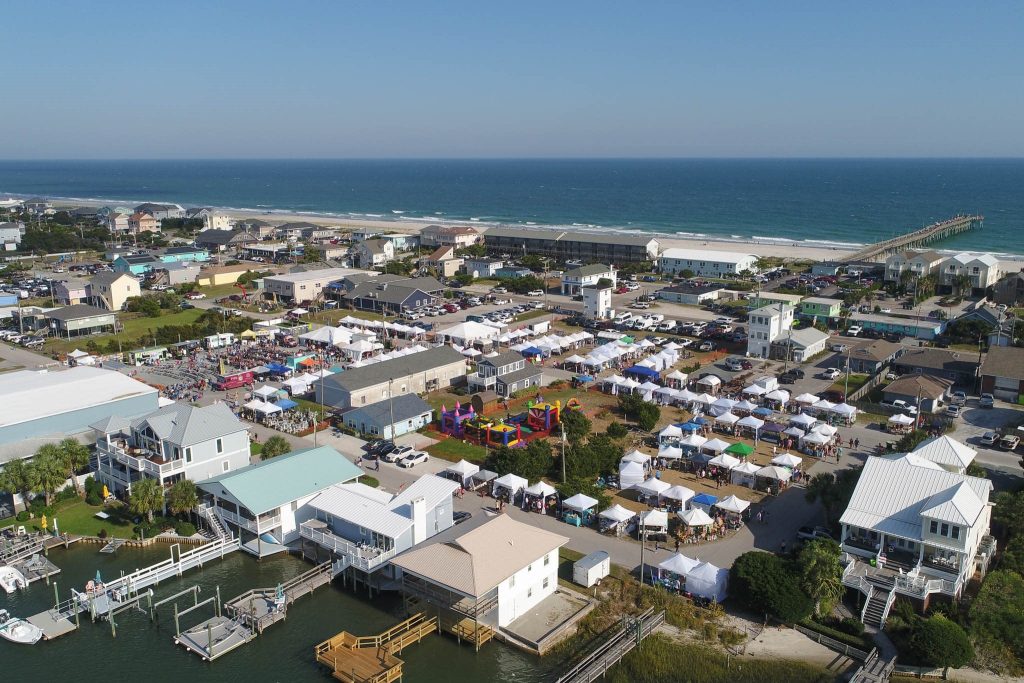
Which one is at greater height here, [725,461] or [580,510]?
[725,461]

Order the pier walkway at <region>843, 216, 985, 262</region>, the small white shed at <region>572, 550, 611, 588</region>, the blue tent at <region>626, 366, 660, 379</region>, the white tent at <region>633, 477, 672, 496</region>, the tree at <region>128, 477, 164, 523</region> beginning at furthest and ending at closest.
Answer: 1. the pier walkway at <region>843, 216, 985, 262</region>
2. the blue tent at <region>626, 366, 660, 379</region>
3. the white tent at <region>633, 477, 672, 496</region>
4. the tree at <region>128, 477, 164, 523</region>
5. the small white shed at <region>572, 550, 611, 588</region>

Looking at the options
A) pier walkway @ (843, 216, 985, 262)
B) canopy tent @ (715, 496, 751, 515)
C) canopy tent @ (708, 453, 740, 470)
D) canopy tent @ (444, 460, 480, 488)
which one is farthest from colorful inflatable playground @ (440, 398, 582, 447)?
pier walkway @ (843, 216, 985, 262)

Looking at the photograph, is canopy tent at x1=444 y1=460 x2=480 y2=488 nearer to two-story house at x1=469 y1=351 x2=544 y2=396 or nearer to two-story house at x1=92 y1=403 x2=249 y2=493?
two-story house at x1=92 y1=403 x2=249 y2=493

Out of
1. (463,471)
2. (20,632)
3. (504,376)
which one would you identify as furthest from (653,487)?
(20,632)

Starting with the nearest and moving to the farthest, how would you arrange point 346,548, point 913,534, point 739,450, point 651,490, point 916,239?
1. point 913,534
2. point 346,548
3. point 651,490
4. point 739,450
5. point 916,239

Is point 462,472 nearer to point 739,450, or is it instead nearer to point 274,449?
point 274,449
